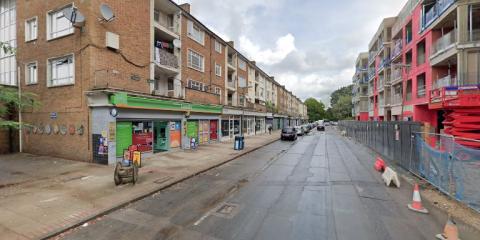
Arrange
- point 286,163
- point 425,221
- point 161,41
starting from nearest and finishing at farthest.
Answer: point 425,221 < point 286,163 < point 161,41

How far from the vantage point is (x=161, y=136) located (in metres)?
15.5

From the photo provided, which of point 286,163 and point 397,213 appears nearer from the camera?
point 397,213

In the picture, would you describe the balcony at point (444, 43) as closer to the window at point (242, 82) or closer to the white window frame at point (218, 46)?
the white window frame at point (218, 46)

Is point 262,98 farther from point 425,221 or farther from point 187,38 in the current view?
point 425,221

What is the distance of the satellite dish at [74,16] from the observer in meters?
11.4

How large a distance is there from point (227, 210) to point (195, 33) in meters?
19.3

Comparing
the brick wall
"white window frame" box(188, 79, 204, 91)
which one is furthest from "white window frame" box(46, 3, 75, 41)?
"white window frame" box(188, 79, 204, 91)

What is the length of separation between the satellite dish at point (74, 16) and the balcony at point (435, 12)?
2449cm

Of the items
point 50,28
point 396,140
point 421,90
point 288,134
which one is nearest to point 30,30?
point 50,28

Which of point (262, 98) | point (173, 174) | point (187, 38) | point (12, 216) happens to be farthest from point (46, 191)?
point (262, 98)

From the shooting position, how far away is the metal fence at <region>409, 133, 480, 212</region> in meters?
6.19

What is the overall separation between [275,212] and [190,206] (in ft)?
7.81

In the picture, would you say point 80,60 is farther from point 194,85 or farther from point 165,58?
point 194,85

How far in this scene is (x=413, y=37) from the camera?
23766mm
